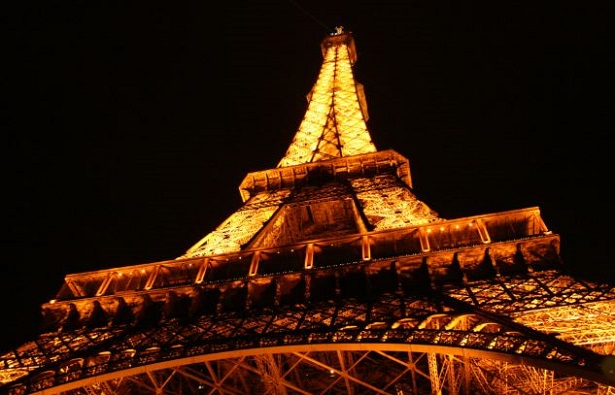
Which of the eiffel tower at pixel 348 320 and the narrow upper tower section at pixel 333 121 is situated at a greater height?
the narrow upper tower section at pixel 333 121

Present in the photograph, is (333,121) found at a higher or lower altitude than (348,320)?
higher

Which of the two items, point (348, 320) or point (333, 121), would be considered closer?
point (348, 320)

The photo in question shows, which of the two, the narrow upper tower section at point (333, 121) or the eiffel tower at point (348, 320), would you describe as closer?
the eiffel tower at point (348, 320)

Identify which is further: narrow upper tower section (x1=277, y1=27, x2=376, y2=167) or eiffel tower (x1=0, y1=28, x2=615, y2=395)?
narrow upper tower section (x1=277, y1=27, x2=376, y2=167)

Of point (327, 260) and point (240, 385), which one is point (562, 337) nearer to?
point (327, 260)

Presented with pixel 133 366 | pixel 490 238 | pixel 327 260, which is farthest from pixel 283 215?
pixel 133 366
